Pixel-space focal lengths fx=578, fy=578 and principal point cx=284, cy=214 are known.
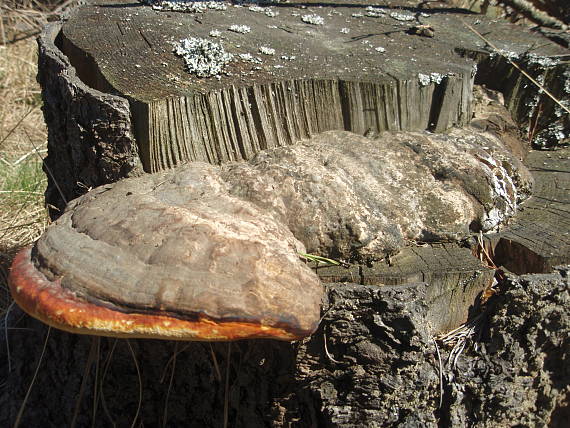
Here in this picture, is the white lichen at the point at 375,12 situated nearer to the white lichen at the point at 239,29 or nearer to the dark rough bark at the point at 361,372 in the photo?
the white lichen at the point at 239,29

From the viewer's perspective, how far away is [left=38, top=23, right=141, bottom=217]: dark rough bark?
2.44 m

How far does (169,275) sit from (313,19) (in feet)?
7.75

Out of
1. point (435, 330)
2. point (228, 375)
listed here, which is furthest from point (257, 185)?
point (435, 330)

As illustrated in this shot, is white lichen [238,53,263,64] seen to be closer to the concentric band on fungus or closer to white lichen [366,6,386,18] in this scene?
white lichen [366,6,386,18]

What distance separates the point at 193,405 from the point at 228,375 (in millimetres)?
287

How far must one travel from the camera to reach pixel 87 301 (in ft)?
5.65

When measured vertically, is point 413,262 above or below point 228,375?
above

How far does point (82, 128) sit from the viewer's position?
8.32ft

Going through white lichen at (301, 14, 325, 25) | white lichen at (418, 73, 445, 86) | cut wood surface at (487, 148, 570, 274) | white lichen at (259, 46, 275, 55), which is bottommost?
cut wood surface at (487, 148, 570, 274)

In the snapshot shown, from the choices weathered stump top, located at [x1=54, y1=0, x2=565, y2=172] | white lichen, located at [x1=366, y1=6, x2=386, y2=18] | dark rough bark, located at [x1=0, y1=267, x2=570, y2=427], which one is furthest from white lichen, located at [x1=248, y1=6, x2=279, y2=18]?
dark rough bark, located at [x1=0, y1=267, x2=570, y2=427]

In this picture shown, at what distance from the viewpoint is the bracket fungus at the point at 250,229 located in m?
1.71

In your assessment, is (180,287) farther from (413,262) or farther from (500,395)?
(500,395)

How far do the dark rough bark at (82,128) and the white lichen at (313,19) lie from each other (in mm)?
1508

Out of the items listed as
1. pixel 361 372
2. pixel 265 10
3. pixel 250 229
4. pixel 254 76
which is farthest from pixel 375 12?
pixel 361 372
